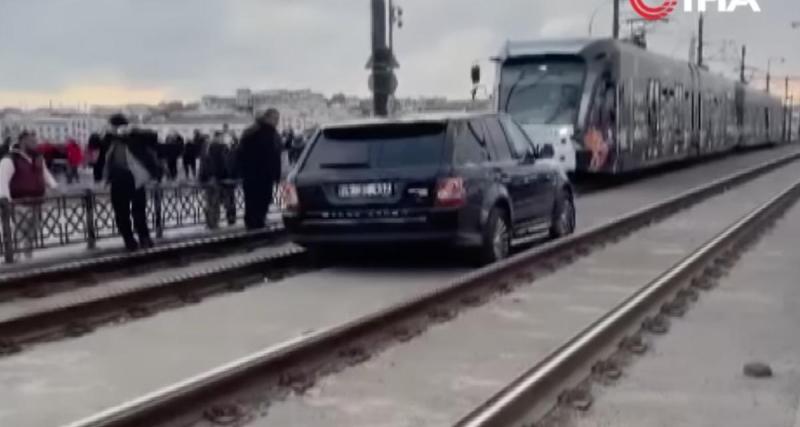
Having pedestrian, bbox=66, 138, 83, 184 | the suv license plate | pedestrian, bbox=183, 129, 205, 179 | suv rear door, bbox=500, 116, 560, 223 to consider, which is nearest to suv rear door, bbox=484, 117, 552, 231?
suv rear door, bbox=500, 116, 560, 223

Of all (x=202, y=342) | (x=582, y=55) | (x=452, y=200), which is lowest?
(x=202, y=342)

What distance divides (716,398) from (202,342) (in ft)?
13.1

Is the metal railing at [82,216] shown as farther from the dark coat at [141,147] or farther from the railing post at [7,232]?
the dark coat at [141,147]

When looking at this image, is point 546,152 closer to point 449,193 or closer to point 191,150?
point 449,193

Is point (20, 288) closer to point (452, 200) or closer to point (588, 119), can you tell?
point (452, 200)

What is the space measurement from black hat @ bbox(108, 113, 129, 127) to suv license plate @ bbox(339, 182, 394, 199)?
3650mm

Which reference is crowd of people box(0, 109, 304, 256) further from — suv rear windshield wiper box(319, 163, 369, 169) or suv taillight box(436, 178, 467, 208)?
suv taillight box(436, 178, 467, 208)

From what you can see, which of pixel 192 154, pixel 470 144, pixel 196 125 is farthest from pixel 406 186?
pixel 196 125

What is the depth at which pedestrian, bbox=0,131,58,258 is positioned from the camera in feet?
47.5

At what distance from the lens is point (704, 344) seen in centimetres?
861

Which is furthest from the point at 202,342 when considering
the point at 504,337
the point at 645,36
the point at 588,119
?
the point at 645,36

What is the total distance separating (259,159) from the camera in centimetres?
1769

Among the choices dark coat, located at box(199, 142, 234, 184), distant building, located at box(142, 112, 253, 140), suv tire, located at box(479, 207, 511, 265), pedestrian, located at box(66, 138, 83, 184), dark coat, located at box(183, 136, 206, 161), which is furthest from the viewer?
distant building, located at box(142, 112, 253, 140)

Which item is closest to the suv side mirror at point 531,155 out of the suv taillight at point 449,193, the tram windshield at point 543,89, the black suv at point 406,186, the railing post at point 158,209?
the black suv at point 406,186
